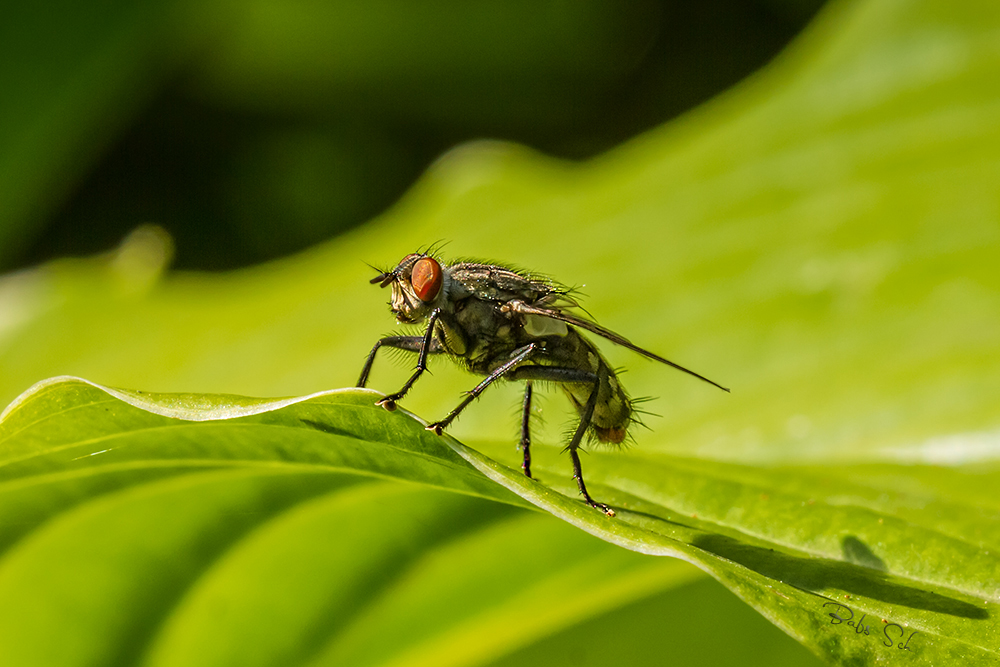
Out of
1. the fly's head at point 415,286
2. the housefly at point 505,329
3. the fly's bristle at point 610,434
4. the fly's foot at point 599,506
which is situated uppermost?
the fly's head at point 415,286

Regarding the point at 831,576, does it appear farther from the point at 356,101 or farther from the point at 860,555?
the point at 356,101

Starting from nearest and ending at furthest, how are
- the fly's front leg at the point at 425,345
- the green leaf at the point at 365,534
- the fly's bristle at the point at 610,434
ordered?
the green leaf at the point at 365,534 → the fly's front leg at the point at 425,345 → the fly's bristle at the point at 610,434

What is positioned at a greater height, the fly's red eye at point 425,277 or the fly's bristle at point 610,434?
the fly's red eye at point 425,277

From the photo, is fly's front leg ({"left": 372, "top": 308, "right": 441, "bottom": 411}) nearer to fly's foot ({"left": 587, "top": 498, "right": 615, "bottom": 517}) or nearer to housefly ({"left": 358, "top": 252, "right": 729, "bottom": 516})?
housefly ({"left": 358, "top": 252, "right": 729, "bottom": 516})

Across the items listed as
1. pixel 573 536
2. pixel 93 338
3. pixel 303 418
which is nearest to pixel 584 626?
pixel 573 536

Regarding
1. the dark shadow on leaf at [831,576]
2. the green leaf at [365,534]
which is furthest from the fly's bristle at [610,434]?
the dark shadow on leaf at [831,576]

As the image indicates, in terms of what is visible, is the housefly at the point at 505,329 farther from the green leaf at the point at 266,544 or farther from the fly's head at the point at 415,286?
the green leaf at the point at 266,544

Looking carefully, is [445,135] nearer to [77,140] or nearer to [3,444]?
[77,140]
